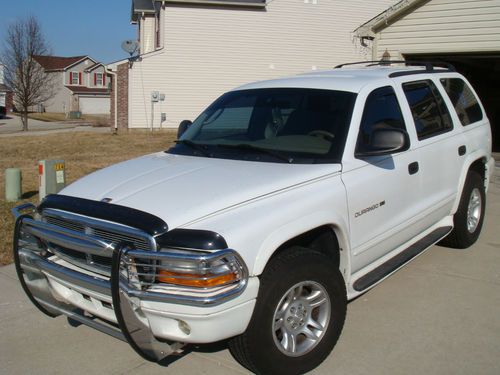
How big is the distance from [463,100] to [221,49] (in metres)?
18.5

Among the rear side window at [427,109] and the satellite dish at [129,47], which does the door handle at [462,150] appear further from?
the satellite dish at [129,47]

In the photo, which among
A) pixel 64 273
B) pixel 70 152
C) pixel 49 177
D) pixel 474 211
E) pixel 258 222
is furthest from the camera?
pixel 70 152

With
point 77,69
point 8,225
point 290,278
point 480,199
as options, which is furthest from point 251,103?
point 77,69

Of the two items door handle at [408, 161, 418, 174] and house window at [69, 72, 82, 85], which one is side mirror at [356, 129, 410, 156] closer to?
door handle at [408, 161, 418, 174]

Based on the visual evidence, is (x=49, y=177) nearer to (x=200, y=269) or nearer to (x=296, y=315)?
(x=296, y=315)

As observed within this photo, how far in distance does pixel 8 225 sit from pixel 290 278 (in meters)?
5.27

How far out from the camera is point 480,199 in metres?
6.09

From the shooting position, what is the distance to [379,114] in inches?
175

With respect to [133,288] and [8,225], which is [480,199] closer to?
[133,288]

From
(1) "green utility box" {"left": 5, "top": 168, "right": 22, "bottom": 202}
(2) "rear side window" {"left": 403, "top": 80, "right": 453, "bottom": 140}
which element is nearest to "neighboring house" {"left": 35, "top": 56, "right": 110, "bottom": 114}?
(1) "green utility box" {"left": 5, "top": 168, "right": 22, "bottom": 202}

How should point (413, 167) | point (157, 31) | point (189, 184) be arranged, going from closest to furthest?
point (189, 184) → point (413, 167) → point (157, 31)

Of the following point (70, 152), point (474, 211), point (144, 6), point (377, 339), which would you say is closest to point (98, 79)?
point (144, 6)

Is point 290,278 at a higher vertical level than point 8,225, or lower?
higher

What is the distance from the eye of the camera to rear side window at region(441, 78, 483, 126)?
5.66m
